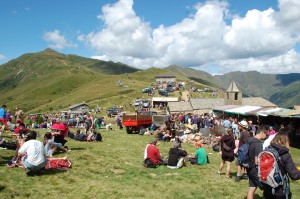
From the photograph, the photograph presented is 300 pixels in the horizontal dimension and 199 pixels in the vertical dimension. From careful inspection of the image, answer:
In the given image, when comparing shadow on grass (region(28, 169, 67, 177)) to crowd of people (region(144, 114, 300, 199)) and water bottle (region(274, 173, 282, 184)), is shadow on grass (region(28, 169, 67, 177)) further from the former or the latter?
water bottle (region(274, 173, 282, 184))

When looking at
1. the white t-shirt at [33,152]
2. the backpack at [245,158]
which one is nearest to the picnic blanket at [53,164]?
the white t-shirt at [33,152]

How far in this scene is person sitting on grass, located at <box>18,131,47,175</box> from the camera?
10.2 metres

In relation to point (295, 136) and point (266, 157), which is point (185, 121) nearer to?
point (295, 136)

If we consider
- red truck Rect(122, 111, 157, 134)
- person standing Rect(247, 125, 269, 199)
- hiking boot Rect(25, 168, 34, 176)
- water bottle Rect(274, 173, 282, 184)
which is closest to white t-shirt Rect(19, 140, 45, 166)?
hiking boot Rect(25, 168, 34, 176)

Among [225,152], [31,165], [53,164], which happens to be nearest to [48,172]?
[53,164]

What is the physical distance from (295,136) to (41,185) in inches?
919

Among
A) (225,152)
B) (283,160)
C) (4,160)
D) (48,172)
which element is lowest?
(48,172)

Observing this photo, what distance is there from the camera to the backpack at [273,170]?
554 cm

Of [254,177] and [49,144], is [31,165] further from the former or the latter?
[254,177]

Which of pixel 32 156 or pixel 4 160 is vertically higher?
pixel 32 156

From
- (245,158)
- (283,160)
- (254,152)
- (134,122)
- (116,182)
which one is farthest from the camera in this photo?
(134,122)

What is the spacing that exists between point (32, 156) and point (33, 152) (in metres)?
0.14

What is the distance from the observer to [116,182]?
1052 cm

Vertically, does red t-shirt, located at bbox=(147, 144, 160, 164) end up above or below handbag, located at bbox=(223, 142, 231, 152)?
below
